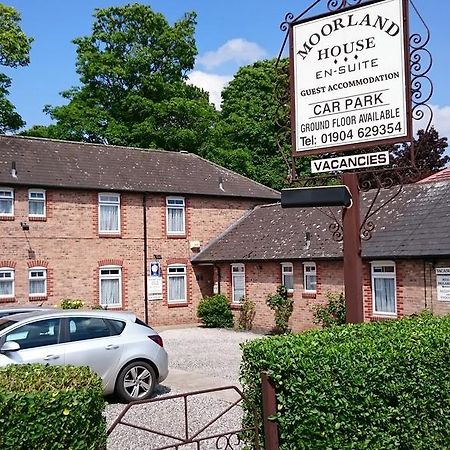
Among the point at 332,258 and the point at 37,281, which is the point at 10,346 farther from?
the point at 37,281

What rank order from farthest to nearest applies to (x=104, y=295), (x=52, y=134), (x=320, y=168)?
(x=52, y=134), (x=104, y=295), (x=320, y=168)

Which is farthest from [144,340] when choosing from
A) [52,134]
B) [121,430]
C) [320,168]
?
[52,134]

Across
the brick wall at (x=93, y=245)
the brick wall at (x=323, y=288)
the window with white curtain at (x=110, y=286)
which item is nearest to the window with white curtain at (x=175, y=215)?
the brick wall at (x=93, y=245)

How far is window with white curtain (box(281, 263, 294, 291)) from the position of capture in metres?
22.0

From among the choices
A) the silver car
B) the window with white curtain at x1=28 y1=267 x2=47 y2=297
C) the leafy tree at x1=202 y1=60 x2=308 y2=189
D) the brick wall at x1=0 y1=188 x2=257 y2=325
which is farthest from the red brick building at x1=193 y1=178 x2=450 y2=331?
the leafy tree at x1=202 y1=60 x2=308 y2=189

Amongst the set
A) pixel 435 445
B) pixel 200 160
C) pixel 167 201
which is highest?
pixel 200 160

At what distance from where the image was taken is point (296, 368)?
5.11m

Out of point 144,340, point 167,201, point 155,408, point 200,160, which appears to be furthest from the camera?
point 200,160

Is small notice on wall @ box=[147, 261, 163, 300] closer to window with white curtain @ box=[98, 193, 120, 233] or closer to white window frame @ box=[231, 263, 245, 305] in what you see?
window with white curtain @ box=[98, 193, 120, 233]

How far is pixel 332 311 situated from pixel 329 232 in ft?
10.3

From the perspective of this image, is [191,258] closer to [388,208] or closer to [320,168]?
[388,208]

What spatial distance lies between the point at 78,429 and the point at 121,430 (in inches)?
177

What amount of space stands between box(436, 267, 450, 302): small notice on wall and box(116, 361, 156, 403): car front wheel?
908 centimetres

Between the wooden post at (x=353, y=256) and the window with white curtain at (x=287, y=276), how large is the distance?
47.8 feet
